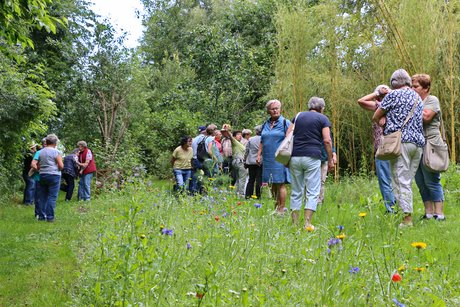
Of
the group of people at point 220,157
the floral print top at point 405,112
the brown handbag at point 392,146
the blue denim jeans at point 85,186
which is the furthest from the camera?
the blue denim jeans at point 85,186

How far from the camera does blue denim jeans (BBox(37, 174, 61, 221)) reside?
10531mm

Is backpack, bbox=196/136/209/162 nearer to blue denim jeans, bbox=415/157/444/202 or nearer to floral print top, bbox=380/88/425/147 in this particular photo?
blue denim jeans, bbox=415/157/444/202

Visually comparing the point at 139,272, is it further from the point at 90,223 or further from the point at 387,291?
the point at 90,223

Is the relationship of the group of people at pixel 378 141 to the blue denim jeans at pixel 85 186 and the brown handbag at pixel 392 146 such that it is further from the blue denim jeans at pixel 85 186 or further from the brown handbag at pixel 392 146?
the blue denim jeans at pixel 85 186

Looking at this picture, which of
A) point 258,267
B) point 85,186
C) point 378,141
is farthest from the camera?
point 85,186

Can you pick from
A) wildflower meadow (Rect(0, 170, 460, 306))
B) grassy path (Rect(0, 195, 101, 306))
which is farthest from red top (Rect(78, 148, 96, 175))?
wildflower meadow (Rect(0, 170, 460, 306))

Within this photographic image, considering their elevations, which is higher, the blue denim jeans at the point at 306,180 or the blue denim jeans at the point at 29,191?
the blue denim jeans at the point at 306,180

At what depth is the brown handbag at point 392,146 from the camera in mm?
6211

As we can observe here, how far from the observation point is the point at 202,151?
12.3m

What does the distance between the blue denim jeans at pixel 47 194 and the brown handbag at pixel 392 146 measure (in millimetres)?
6490

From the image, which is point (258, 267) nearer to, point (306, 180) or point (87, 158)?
point (306, 180)

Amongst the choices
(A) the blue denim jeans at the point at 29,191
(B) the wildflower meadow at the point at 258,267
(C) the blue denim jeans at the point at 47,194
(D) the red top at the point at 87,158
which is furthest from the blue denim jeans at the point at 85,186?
(B) the wildflower meadow at the point at 258,267

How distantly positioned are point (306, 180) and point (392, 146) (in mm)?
1053

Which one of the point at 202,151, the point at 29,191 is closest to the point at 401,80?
the point at 202,151
